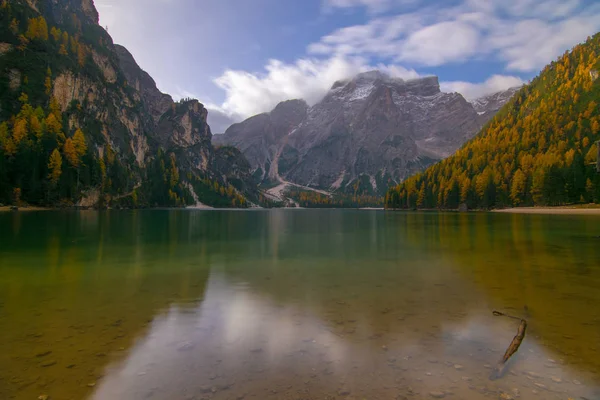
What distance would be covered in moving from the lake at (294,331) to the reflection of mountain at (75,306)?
0.06m

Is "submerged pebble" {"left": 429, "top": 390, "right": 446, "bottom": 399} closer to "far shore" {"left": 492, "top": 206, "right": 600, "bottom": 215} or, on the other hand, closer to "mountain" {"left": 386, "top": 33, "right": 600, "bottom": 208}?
"far shore" {"left": 492, "top": 206, "right": 600, "bottom": 215}

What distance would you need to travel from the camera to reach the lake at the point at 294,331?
26.7 ft

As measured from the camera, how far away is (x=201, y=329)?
1213 centimetres

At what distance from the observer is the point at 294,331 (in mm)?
11984

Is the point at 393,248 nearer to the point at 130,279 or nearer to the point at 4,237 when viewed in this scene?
the point at 130,279

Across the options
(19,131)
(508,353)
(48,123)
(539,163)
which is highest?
(48,123)

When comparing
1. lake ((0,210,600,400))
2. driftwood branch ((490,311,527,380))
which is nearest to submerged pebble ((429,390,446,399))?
lake ((0,210,600,400))

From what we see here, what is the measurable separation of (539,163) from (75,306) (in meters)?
170

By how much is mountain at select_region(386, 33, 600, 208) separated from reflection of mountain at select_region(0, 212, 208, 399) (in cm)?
14010

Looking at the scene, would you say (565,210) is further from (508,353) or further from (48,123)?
(48,123)

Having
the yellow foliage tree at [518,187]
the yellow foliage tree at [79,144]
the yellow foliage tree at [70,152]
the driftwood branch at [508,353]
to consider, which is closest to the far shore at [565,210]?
the yellow foliage tree at [518,187]

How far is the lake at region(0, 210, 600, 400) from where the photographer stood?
26.7 ft

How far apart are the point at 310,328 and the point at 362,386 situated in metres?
4.24

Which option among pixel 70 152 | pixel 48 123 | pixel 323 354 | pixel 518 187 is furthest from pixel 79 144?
pixel 518 187
